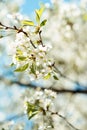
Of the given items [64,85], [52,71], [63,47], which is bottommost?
[64,85]

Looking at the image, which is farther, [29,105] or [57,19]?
[57,19]

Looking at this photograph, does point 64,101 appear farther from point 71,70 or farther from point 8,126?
point 8,126

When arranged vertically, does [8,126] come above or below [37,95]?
below

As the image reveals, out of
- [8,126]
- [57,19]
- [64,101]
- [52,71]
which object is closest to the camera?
[52,71]

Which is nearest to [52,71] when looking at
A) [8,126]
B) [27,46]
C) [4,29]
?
[27,46]

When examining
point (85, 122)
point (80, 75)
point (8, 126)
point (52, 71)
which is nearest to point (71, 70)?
point (80, 75)

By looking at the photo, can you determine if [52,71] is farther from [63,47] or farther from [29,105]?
[63,47]

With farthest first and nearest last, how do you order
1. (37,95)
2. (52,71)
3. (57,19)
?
(57,19), (37,95), (52,71)
